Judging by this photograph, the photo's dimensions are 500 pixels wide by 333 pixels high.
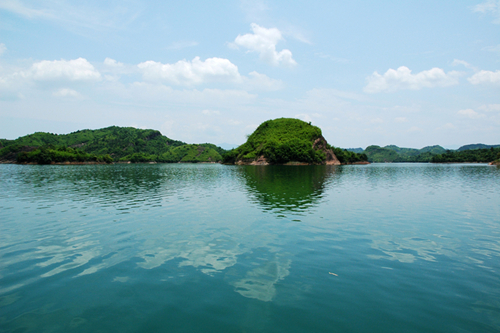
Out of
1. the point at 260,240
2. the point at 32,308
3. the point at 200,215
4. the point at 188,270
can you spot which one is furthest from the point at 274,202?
the point at 32,308

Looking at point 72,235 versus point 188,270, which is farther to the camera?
point 72,235

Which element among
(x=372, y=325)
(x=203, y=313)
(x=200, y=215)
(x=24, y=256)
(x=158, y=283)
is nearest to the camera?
(x=372, y=325)

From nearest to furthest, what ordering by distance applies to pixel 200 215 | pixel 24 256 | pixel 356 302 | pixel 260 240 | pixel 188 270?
pixel 356 302 < pixel 188 270 < pixel 24 256 < pixel 260 240 < pixel 200 215

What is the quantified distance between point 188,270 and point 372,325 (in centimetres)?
770

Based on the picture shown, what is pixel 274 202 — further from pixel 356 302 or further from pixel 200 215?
pixel 356 302

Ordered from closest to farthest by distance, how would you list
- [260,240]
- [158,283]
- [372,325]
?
[372,325]
[158,283]
[260,240]

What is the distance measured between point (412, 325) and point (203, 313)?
21.4ft

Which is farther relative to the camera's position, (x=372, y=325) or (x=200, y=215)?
(x=200, y=215)

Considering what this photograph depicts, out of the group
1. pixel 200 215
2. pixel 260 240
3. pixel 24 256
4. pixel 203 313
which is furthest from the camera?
pixel 200 215

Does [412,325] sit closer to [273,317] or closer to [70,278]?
[273,317]

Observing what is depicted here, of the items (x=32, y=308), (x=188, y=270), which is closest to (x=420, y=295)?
(x=188, y=270)

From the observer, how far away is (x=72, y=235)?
17.3 metres

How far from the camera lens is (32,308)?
885cm

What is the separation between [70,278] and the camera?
36.7 ft
